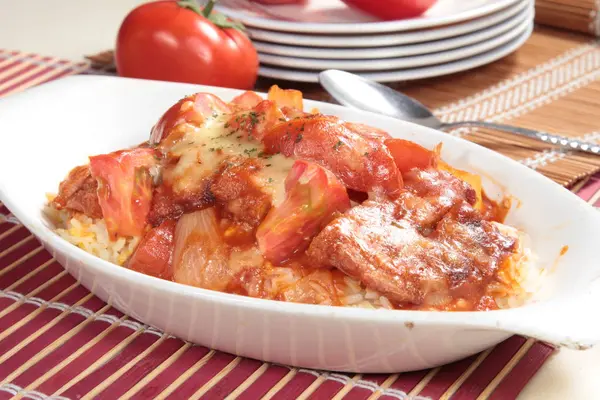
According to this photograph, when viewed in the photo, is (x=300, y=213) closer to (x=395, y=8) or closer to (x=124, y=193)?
(x=124, y=193)

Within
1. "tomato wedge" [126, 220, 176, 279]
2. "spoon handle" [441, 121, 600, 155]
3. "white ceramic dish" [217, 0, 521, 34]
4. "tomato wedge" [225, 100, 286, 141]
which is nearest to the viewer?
"tomato wedge" [126, 220, 176, 279]

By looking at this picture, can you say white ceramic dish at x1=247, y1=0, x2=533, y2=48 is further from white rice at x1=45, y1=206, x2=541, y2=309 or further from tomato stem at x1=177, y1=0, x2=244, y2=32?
white rice at x1=45, y1=206, x2=541, y2=309

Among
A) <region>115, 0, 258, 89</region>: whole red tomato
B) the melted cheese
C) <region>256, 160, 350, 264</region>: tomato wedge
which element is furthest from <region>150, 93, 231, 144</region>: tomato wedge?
<region>115, 0, 258, 89</region>: whole red tomato

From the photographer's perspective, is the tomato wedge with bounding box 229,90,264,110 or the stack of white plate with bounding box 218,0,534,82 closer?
the tomato wedge with bounding box 229,90,264,110

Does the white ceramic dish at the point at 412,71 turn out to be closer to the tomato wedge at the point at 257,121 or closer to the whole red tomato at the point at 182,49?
the whole red tomato at the point at 182,49

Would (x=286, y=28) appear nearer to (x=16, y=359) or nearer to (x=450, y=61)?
(x=450, y=61)

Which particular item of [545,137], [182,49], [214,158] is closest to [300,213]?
[214,158]

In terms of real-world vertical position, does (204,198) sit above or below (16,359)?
above

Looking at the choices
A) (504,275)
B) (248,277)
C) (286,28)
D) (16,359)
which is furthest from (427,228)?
(286,28)
